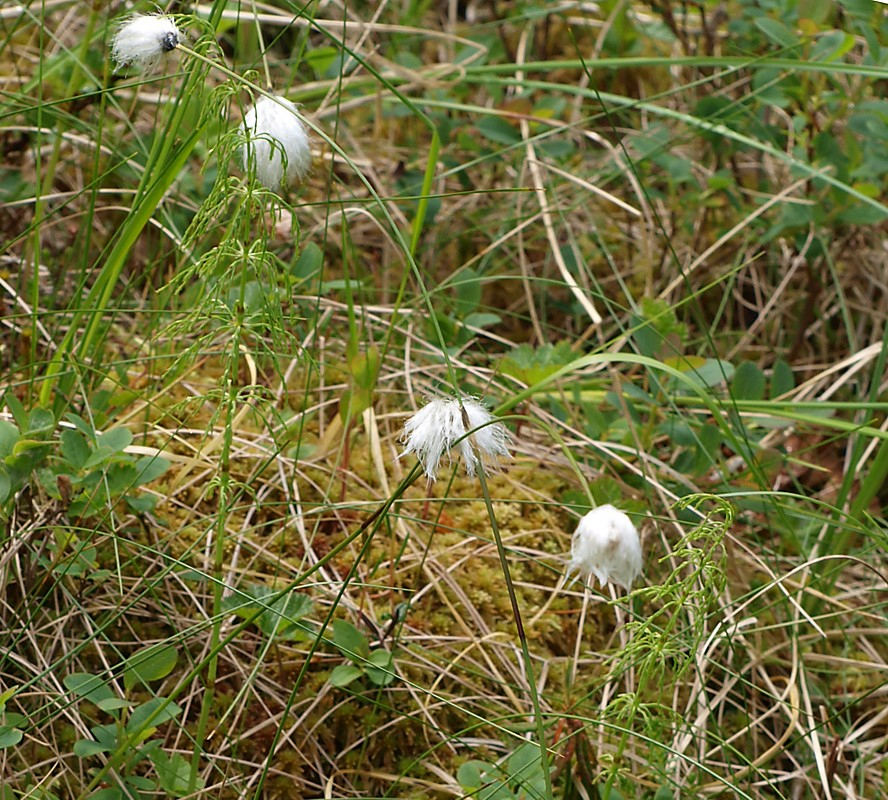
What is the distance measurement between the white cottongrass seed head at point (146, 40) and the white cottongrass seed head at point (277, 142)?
0.12 m

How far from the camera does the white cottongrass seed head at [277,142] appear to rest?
3.89ft

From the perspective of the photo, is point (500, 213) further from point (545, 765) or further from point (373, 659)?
point (545, 765)

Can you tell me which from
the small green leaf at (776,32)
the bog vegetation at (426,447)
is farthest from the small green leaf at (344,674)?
the small green leaf at (776,32)

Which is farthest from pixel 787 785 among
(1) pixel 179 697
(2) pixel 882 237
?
(2) pixel 882 237

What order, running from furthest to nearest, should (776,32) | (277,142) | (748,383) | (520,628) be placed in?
1. (776,32)
2. (748,383)
3. (277,142)
4. (520,628)

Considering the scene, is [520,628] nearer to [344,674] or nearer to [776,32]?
[344,674]

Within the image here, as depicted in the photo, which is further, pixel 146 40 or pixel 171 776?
pixel 171 776

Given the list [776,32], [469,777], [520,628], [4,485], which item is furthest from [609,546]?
[776,32]

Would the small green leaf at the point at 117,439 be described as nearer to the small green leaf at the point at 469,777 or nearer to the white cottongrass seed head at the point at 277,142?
the white cottongrass seed head at the point at 277,142

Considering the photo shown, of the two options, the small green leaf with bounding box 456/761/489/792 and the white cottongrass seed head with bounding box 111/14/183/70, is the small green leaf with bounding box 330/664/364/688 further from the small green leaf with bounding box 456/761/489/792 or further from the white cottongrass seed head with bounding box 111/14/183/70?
the white cottongrass seed head with bounding box 111/14/183/70

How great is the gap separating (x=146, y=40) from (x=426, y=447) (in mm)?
550

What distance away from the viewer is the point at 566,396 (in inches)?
75.7

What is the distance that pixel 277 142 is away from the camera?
1173 millimetres

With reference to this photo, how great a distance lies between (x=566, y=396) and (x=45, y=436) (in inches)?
39.1
